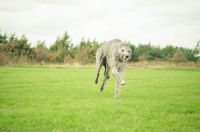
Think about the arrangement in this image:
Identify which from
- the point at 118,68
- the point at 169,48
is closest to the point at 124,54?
the point at 118,68

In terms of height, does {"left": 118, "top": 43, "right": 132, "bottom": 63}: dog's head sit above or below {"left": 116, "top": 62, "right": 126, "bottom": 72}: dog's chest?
above

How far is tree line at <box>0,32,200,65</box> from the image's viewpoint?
49.8m

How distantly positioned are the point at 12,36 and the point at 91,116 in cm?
6347

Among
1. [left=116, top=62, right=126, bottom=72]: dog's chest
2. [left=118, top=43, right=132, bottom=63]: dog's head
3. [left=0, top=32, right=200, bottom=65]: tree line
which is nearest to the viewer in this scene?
[left=118, top=43, right=132, bottom=63]: dog's head

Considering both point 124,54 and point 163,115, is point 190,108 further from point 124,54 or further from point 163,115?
point 124,54

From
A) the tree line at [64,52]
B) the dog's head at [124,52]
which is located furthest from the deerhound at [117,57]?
the tree line at [64,52]

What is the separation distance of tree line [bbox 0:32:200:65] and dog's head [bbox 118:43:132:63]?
3630 centimetres

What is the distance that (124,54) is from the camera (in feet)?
31.5

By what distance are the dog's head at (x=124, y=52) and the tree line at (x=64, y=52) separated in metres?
36.3

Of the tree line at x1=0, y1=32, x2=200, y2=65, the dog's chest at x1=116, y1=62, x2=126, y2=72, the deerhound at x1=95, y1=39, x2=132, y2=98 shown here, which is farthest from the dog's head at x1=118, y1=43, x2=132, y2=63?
the tree line at x1=0, y1=32, x2=200, y2=65

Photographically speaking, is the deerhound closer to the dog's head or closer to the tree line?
the dog's head

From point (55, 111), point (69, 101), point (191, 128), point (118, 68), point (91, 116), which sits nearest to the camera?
point (191, 128)

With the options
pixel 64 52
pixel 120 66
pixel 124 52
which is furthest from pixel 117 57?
pixel 64 52

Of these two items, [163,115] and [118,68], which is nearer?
[163,115]
